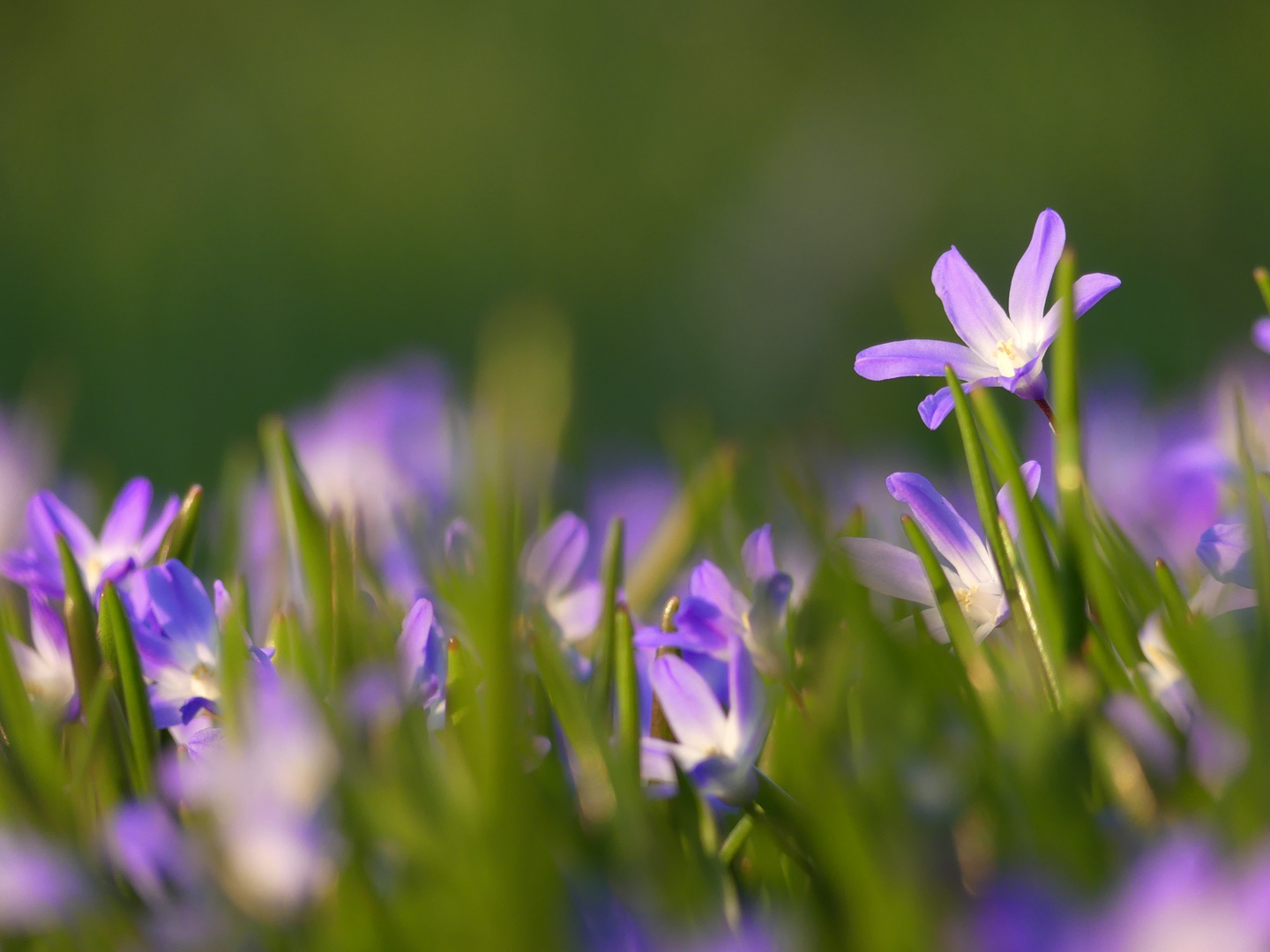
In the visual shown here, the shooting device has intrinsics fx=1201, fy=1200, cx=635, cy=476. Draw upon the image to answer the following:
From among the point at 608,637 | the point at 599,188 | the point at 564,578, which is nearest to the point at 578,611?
the point at 564,578

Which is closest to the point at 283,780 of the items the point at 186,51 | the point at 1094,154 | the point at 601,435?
the point at 601,435

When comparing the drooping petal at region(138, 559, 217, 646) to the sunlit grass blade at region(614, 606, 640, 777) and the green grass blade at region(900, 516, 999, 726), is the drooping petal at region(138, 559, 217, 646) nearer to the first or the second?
the sunlit grass blade at region(614, 606, 640, 777)

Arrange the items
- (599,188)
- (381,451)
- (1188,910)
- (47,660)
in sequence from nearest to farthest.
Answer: (1188,910)
(47,660)
(381,451)
(599,188)

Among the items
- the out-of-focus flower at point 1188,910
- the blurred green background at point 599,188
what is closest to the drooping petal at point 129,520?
the out-of-focus flower at point 1188,910

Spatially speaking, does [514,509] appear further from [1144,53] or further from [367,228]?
[1144,53]

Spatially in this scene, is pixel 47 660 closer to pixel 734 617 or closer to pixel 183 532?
pixel 183 532

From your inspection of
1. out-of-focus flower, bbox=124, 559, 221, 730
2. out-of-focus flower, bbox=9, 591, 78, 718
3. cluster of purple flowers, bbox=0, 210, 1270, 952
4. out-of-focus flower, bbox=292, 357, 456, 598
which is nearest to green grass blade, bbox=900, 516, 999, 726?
cluster of purple flowers, bbox=0, 210, 1270, 952

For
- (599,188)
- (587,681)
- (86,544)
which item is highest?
(599,188)

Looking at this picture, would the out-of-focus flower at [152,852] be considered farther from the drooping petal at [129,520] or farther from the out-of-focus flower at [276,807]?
the drooping petal at [129,520]
